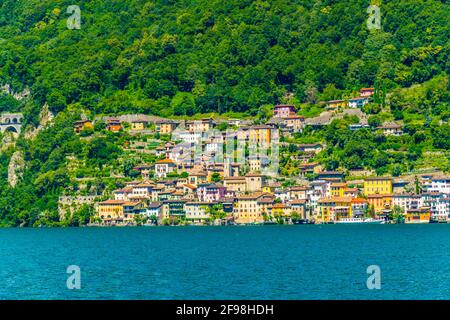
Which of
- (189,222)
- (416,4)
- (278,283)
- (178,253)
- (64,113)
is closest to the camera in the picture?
(278,283)

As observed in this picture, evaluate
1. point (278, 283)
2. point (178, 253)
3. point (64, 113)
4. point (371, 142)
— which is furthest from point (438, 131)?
point (278, 283)

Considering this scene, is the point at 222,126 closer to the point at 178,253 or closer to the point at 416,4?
the point at 416,4

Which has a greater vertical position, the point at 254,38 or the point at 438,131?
the point at 254,38

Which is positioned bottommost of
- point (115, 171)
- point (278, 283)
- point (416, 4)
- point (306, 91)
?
point (278, 283)

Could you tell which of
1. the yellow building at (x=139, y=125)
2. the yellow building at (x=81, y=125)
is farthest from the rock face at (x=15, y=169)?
the yellow building at (x=139, y=125)

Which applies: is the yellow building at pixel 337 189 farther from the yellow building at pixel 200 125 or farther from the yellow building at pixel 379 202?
the yellow building at pixel 200 125

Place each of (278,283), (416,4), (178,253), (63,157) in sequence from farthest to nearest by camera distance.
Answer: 1. (416,4)
2. (63,157)
3. (178,253)
4. (278,283)

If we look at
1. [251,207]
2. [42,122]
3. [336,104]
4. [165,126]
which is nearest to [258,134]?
[165,126]
